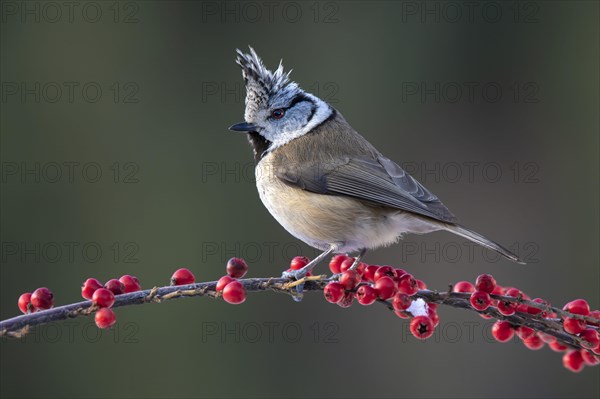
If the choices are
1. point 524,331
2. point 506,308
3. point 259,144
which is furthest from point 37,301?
point 259,144

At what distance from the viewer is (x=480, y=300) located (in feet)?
5.98

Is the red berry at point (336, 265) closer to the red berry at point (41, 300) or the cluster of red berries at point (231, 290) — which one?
the cluster of red berries at point (231, 290)

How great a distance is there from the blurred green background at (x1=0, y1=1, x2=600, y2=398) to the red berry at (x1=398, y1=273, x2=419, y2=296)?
269cm

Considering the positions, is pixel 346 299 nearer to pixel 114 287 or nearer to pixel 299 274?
pixel 299 274

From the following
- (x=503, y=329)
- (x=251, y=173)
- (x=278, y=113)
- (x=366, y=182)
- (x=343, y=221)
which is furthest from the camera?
(x=251, y=173)

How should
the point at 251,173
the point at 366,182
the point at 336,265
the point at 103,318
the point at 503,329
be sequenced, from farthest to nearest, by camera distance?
1. the point at 251,173
2. the point at 366,182
3. the point at 336,265
4. the point at 503,329
5. the point at 103,318

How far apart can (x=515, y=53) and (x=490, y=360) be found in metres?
2.25

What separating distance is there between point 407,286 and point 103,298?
2.58 feet

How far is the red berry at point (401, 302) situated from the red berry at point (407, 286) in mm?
63

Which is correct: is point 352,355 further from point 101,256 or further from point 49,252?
point 49,252

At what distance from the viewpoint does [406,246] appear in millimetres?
4832

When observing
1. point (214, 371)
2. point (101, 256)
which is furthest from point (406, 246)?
point (101, 256)

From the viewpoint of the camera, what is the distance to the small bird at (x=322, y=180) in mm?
2711

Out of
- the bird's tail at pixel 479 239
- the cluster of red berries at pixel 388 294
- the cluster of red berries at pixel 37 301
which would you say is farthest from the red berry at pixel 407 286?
the cluster of red berries at pixel 37 301
